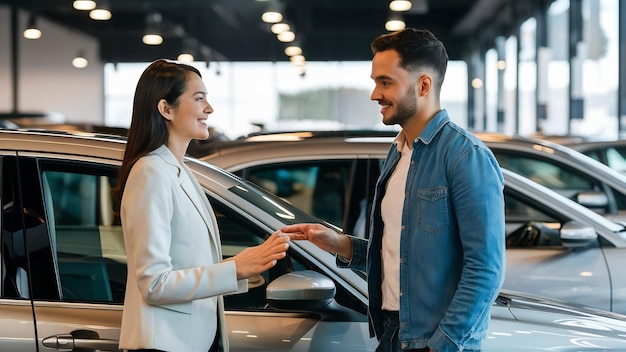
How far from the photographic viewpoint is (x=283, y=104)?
23312 mm

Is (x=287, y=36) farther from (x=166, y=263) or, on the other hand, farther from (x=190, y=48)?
(x=166, y=263)

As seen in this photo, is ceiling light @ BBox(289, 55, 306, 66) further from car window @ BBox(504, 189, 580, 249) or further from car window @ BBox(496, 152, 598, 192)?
car window @ BBox(504, 189, 580, 249)

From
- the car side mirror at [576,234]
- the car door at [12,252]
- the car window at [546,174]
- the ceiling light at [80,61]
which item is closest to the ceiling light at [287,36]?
the ceiling light at [80,61]

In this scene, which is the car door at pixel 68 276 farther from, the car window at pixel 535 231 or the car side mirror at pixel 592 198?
the car side mirror at pixel 592 198

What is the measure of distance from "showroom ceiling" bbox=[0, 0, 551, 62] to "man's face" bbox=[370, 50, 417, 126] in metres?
20.4

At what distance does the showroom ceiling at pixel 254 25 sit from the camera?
75.3ft

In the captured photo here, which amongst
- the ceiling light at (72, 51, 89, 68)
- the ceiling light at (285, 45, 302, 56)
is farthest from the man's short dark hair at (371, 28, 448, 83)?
the ceiling light at (72, 51, 89, 68)

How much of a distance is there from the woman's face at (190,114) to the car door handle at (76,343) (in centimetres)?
67

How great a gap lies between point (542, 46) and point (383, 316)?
59.4ft

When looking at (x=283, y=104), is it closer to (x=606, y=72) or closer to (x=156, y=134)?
(x=606, y=72)

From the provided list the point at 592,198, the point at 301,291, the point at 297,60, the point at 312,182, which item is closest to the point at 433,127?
the point at 301,291

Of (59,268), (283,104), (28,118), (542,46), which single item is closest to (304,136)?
(59,268)

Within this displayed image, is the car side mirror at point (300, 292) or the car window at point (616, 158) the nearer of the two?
the car side mirror at point (300, 292)

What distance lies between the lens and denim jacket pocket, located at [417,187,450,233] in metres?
2.38
